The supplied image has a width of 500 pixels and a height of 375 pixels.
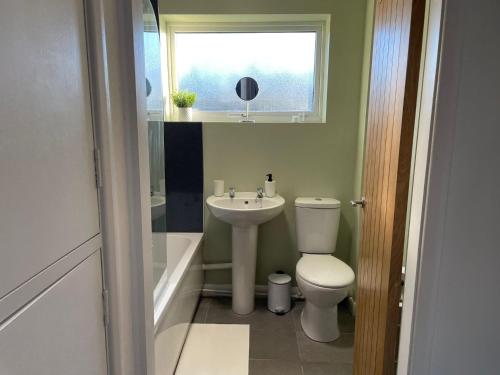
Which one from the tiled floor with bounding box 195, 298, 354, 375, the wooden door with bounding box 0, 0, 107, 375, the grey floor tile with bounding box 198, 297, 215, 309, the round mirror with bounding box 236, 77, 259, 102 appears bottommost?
the grey floor tile with bounding box 198, 297, 215, 309

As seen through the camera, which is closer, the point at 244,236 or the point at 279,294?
the point at 244,236

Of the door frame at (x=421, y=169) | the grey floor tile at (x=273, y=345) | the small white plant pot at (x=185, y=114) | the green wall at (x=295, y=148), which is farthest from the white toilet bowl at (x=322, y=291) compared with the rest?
the small white plant pot at (x=185, y=114)

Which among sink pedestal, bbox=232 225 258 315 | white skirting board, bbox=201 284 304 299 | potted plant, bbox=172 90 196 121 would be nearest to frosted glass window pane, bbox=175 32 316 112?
potted plant, bbox=172 90 196 121

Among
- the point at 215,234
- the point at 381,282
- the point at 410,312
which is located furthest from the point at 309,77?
the point at 410,312

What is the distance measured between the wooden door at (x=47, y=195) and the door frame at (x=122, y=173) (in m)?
0.03

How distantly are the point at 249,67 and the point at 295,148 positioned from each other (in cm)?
75

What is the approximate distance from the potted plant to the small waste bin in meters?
1.42

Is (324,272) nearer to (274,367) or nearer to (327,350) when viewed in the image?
(327,350)

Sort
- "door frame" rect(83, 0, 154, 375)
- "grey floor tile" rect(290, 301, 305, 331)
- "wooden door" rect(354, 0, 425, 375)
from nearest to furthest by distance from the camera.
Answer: "door frame" rect(83, 0, 154, 375), "wooden door" rect(354, 0, 425, 375), "grey floor tile" rect(290, 301, 305, 331)

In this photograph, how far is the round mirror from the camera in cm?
247

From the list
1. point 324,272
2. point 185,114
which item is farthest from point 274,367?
point 185,114

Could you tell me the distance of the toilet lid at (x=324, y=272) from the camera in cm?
189

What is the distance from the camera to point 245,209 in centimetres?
208

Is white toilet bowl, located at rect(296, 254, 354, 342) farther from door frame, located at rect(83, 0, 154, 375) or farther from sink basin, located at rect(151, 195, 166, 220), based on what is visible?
door frame, located at rect(83, 0, 154, 375)
